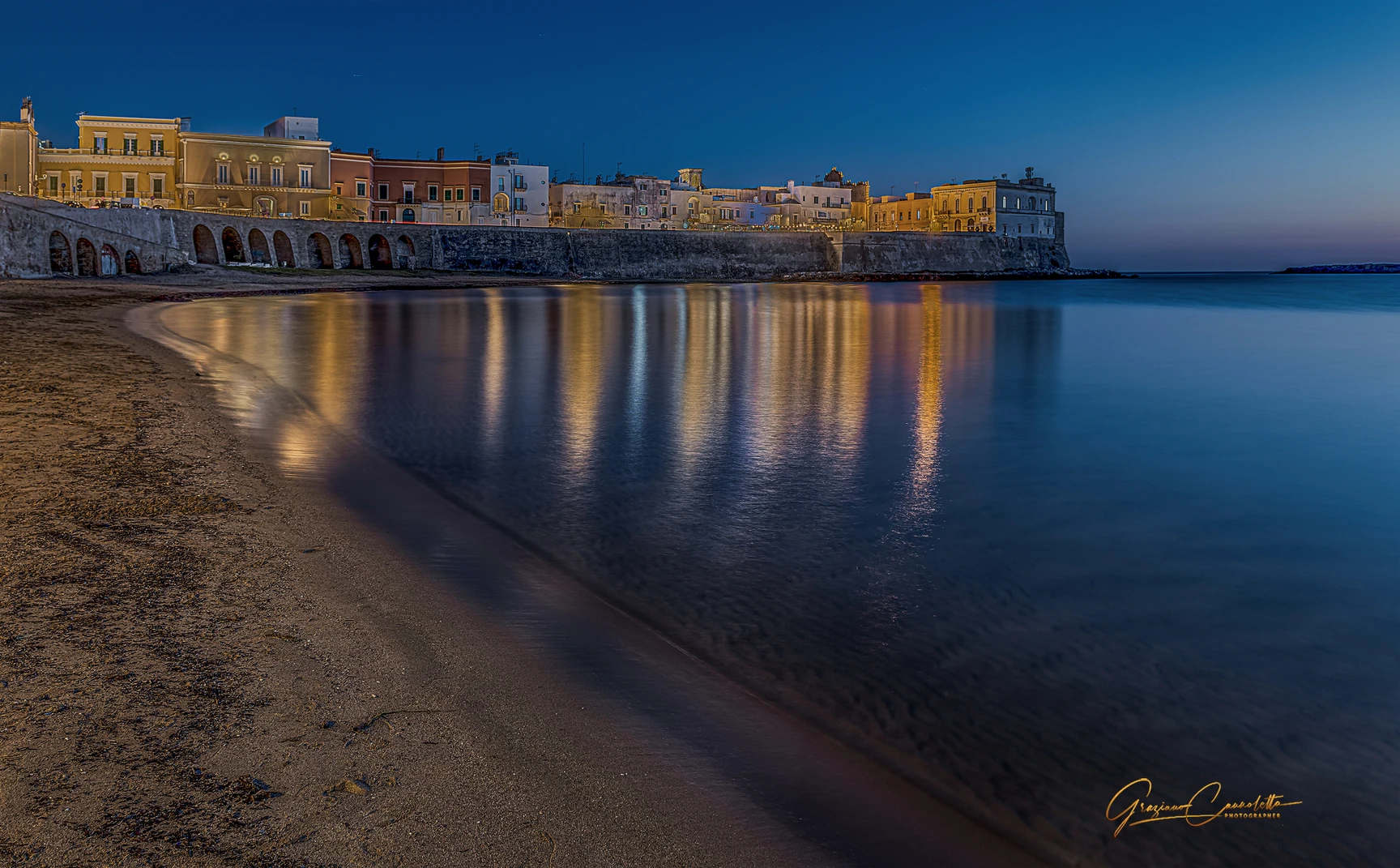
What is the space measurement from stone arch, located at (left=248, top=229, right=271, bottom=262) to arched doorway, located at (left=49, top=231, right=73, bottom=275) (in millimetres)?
19191

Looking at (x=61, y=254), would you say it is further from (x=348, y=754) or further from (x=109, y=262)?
(x=348, y=754)

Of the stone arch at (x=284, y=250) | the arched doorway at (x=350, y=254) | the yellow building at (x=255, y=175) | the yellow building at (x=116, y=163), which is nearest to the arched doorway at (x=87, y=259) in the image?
the yellow building at (x=116, y=163)

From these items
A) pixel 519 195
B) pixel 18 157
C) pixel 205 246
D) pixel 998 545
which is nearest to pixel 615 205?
pixel 519 195

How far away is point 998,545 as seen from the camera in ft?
22.8

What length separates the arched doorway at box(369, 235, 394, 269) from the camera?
198 ft

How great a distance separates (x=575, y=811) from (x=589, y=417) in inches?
A: 375

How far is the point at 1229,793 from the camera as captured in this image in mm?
3686

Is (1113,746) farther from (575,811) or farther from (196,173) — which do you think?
(196,173)

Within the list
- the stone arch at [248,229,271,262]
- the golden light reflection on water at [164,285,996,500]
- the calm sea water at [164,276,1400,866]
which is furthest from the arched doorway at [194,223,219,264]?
the calm sea water at [164,276,1400,866]

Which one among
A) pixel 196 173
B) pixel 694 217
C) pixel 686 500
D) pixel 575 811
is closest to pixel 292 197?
pixel 196 173

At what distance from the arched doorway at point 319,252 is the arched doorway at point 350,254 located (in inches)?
29.5

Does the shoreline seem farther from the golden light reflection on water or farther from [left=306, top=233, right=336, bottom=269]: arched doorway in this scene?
[left=306, top=233, right=336, bottom=269]: arched doorway

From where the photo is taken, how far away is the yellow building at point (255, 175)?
179ft

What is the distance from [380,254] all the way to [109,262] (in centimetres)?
2528
